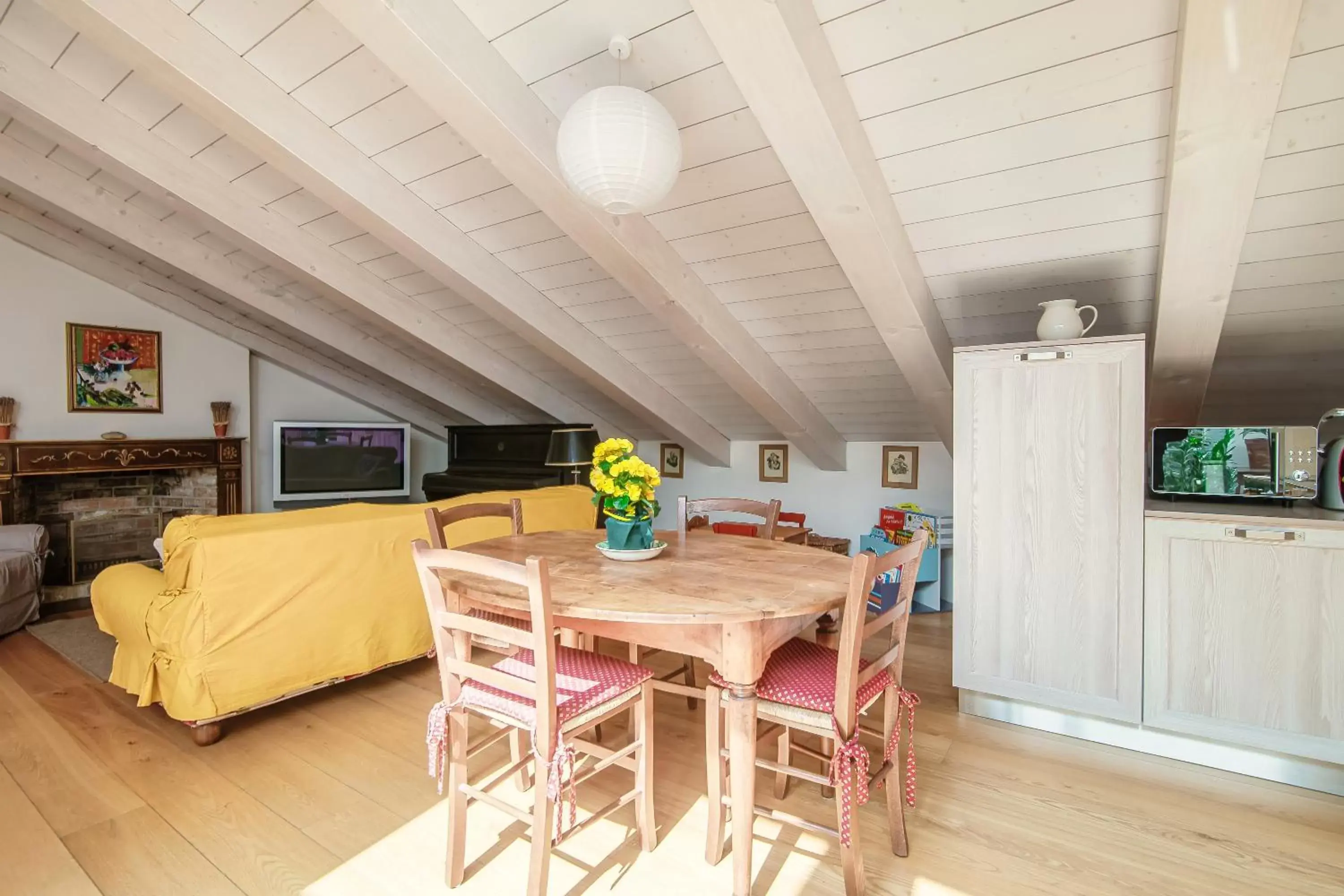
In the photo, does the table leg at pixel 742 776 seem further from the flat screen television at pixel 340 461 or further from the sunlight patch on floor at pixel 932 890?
the flat screen television at pixel 340 461

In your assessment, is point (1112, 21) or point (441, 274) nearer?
point (1112, 21)

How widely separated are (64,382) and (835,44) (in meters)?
5.34

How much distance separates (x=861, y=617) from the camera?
1.52m

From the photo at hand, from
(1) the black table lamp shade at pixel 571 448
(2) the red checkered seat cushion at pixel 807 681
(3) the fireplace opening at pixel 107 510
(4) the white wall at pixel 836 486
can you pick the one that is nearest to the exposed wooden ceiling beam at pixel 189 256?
(1) the black table lamp shade at pixel 571 448

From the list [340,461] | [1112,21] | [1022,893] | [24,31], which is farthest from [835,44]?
[340,461]

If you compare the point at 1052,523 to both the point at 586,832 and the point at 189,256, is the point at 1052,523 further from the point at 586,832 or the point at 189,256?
the point at 189,256

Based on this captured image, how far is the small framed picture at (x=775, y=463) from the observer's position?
4949 millimetres

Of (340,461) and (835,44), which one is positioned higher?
(835,44)

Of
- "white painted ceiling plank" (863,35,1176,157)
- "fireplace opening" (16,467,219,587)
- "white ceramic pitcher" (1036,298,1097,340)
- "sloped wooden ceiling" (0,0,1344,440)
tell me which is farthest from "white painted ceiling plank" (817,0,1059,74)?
"fireplace opening" (16,467,219,587)

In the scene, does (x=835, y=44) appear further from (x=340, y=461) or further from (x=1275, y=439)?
(x=340, y=461)

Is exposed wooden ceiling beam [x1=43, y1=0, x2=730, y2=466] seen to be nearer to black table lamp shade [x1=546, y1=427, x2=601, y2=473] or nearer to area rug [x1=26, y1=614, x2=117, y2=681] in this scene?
black table lamp shade [x1=546, y1=427, x2=601, y2=473]

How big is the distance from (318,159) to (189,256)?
2070mm

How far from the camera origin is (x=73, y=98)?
266 cm

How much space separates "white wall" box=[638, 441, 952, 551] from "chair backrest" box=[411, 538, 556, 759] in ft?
10.3
